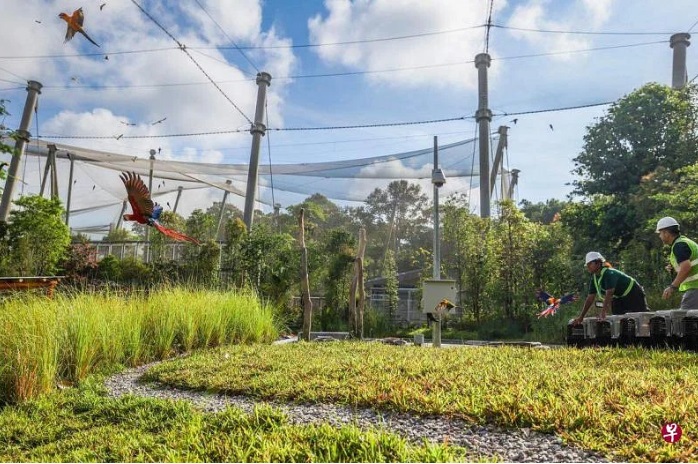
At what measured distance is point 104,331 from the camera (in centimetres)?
493

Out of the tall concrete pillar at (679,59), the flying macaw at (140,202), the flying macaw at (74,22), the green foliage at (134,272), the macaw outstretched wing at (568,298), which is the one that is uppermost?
the tall concrete pillar at (679,59)

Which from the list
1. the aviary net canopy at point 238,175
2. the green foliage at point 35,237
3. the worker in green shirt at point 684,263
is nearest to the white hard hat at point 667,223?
the worker in green shirt at point 684,263

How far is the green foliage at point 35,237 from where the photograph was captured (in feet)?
36.3

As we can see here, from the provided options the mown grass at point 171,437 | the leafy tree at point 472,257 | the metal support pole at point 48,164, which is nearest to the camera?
the mown grass at point 171,437

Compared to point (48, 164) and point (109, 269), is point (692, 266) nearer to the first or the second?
point (109, 269)

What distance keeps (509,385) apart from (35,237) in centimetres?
1144

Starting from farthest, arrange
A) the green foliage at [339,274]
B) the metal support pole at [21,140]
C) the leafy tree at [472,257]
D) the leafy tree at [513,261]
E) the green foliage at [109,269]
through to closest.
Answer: the green foliage at [109,269] < the green foliage at [339,274] < the leafy tree at [472,257] < the metal support pole at [21,140] < the leafy tree at [513,261]

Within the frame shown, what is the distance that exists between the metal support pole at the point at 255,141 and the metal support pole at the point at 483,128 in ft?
15.2

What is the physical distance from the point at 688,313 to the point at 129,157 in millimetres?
11962

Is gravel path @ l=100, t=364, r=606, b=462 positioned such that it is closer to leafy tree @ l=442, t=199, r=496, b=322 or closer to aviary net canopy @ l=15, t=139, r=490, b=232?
leafy tree @ l=442, t=199, r=496, b=322

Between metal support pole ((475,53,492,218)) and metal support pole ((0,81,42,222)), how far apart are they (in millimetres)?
8691

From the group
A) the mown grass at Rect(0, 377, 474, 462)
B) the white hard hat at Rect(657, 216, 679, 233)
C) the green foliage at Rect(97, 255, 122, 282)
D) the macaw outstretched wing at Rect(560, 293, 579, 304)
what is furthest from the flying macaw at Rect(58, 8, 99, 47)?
the green foliage at Rect(97, 255, 122, 282)
